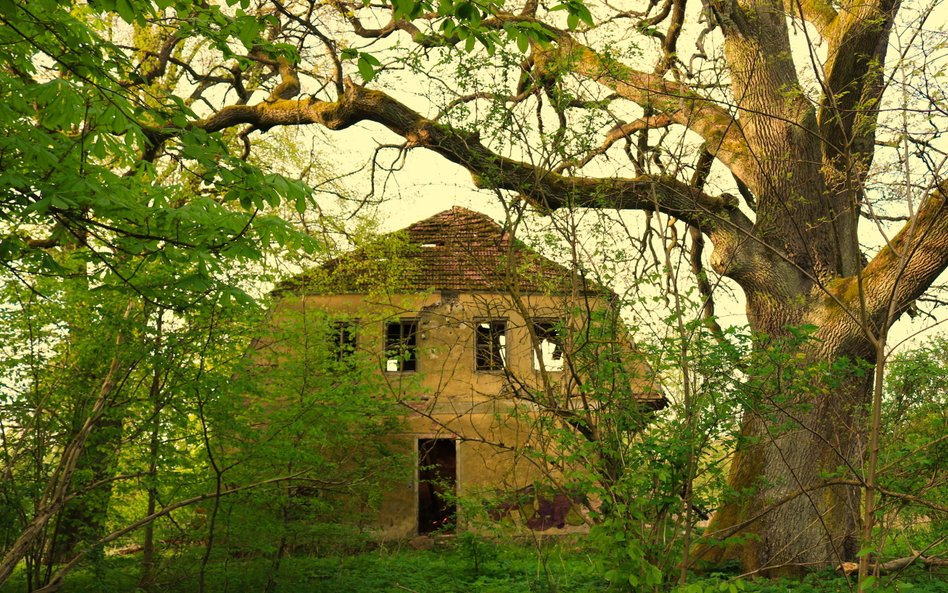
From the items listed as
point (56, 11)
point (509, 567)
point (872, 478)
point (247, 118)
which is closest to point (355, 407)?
point (509, 567)

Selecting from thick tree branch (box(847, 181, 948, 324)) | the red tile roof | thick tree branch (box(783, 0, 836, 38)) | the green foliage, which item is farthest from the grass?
thick tree branch (box(783, 0, 836, 38))

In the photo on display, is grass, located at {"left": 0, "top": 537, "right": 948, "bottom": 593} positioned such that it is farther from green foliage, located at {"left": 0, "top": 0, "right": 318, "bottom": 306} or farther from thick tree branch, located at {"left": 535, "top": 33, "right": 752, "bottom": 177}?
thick tree branch, located at {"left": 535, "top": 33, "right": 752, "bottom": 177}

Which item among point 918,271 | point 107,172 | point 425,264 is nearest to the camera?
point 107,172

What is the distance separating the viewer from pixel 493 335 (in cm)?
754

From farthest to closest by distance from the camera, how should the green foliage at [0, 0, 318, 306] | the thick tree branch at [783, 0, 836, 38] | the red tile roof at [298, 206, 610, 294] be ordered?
1. the red tile roof at [298, 206, 610, 294]
2. the thick tree branch at [783, 0, 836, 38]
3. the green foliage at [0, 0, 318, 306]

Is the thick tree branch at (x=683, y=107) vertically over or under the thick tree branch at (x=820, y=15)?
under

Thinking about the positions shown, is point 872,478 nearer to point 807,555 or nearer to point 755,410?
point 755,410

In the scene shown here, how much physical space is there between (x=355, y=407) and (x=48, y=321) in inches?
152

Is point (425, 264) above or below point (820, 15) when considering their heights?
below

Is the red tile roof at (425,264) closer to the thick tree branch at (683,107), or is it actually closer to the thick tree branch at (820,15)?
the thick tree branch at (683,107)

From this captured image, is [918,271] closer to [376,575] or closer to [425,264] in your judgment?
[376,575]

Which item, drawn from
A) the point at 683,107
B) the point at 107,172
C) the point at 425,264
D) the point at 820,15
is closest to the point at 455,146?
the point at 683,107

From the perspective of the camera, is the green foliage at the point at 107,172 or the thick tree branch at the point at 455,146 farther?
the thick tree branch at the point at 455,146

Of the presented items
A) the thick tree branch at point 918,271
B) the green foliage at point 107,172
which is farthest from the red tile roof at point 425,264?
the green foliage at point 107,172
